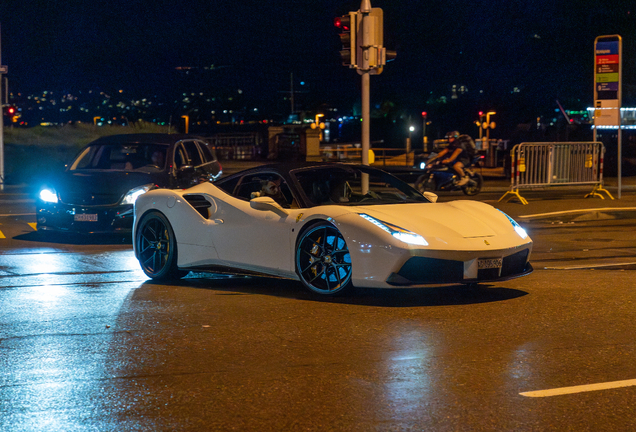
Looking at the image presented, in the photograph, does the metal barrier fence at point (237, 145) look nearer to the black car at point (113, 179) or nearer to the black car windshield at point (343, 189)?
the black car at point (113, 179)

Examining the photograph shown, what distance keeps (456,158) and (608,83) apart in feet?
12.9

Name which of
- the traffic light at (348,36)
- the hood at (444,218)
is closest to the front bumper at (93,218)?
the traffic light at (348,36)

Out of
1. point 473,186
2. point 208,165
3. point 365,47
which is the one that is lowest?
point 473,186

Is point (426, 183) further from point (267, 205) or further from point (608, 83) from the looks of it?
point (267, 205)

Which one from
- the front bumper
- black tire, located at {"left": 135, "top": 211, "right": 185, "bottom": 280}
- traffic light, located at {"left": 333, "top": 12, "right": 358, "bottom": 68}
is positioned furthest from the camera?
traffic light, located at {"left": 333, "top": 12, "right": 358, "bottom": 68}

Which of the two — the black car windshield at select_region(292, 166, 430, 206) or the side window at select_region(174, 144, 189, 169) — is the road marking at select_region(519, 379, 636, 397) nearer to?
the black car windshield at select_region(292, 166, 430, 206)

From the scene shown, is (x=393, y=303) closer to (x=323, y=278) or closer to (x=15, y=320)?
(x=323, y=278)

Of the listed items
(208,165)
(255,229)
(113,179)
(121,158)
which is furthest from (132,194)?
(255,229)

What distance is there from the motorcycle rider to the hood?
41.9 ft

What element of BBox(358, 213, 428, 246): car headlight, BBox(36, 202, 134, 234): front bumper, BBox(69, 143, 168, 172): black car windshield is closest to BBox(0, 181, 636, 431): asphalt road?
BBox(358, 213, 428, 246): car headlight

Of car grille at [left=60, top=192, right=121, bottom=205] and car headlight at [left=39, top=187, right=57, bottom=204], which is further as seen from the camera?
car headlight at [left=39, top=187, right=57, bottom=204]

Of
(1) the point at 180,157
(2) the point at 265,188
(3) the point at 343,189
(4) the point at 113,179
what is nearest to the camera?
(3) the point at 343,189

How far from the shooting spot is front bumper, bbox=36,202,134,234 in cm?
1171

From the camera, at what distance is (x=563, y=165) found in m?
19.2
